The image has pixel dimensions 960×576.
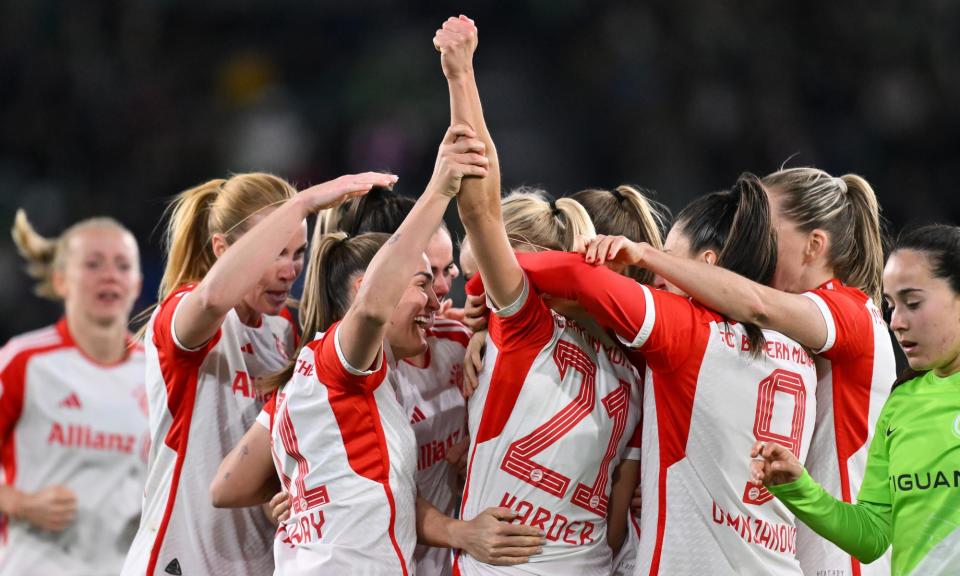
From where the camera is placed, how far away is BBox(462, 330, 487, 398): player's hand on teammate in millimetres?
3139

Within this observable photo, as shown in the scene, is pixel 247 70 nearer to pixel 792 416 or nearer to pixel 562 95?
pixel 562 95

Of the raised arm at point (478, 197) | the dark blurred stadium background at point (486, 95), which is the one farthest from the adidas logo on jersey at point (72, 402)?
the dark blurred stadium background at point (486, 95)

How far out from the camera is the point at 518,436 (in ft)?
9.86

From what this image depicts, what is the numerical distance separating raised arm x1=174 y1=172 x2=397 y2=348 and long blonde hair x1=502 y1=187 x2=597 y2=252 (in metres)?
0.44

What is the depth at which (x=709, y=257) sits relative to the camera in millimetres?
3215

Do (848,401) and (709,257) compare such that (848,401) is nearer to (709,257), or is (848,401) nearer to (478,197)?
(709,257)

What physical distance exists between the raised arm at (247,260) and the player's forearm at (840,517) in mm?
1564

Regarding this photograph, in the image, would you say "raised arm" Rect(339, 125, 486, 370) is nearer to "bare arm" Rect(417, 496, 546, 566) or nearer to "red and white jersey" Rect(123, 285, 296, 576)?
"bare arm" Rect(417, 496, 546, 566)

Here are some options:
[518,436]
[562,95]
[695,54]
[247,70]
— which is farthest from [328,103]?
[518,436]

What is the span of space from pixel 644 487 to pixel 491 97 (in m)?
7.59

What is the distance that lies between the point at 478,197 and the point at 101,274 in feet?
10.1

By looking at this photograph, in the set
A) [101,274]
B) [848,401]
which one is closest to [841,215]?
[848,401]

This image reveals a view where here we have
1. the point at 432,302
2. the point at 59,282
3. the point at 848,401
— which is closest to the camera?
the point at 848,401

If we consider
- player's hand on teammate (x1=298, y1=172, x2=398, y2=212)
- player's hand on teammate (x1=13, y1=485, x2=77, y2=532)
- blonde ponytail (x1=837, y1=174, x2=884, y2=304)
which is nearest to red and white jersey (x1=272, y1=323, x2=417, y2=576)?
player's hand on teammate (x1=298, y1=172, x2=398, y2=212)
